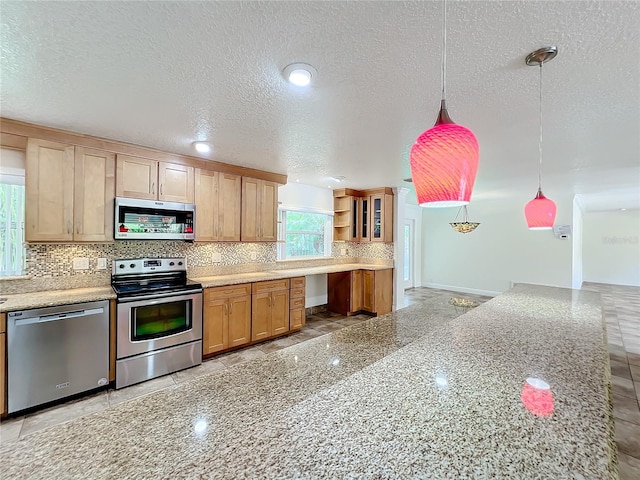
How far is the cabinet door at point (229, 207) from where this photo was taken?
12.0ft

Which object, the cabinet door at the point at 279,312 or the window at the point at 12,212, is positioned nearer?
the window at the point at 12,212

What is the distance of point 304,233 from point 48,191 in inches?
138

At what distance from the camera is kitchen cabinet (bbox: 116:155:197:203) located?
2.95 m

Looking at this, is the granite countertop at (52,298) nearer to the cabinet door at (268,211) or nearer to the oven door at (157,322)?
the oven door at (157,322)

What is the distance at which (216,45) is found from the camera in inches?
57.0

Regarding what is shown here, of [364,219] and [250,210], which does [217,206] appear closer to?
[250,210]

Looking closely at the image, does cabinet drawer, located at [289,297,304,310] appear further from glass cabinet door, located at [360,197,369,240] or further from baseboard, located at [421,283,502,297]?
baseboard, located at [421,283,502,297]

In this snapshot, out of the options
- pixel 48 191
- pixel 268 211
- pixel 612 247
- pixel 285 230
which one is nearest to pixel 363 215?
pixel 285 230

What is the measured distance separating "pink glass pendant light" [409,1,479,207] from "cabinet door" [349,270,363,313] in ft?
14.2

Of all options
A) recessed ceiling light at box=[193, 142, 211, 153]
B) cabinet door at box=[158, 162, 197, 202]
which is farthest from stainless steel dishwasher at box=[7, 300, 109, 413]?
recessed ceiling light at box=[193, 142, 211, 153]

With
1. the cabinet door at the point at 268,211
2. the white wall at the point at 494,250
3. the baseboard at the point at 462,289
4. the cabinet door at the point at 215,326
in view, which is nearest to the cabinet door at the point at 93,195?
the cabinet door at the point at 215,326

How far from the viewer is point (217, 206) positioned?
364 centimetres

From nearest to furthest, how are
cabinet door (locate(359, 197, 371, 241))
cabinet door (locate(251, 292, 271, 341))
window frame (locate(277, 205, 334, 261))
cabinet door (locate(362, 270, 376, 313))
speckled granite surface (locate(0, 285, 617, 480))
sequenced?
speckled granite surface (locate(0, 285, 617, 480))
cabinet door (locate(251, 292, 271, 341))
window frame (locate(277, 205, 334, 261))
cabinet door (locate(362, 270, 376, 313))
cabinet door (locate(359, 197, 371, 241))

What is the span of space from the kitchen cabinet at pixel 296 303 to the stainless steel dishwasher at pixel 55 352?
213 cm
